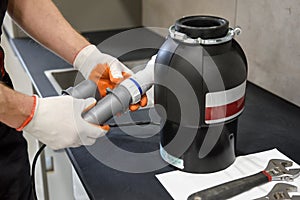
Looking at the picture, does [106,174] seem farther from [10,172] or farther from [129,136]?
[10,172]

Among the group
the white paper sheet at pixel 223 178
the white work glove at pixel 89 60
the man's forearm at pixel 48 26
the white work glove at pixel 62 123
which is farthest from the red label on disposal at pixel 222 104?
the man's forearm at pixel 48 26

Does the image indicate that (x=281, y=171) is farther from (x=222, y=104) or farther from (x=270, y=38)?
(x=270, y=38)

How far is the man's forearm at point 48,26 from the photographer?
3.97 feet

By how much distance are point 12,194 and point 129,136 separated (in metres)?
0.33

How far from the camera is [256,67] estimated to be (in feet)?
4.53

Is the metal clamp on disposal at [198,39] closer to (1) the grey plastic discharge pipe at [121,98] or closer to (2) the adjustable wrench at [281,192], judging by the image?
(1) the grey plastic discharge pipe at [121,98]

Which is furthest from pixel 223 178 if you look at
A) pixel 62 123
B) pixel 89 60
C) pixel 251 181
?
pixel 89 60

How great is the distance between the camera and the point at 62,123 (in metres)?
0.93

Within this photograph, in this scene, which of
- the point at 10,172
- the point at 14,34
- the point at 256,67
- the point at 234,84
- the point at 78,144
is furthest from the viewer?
the point at 14,34

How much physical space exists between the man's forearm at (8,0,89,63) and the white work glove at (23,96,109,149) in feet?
1.00

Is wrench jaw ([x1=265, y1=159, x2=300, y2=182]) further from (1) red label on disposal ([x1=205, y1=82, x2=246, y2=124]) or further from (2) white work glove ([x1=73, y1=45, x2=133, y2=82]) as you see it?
(2) white work glove ([x1=73, y1=45, x2=133, y2=82])

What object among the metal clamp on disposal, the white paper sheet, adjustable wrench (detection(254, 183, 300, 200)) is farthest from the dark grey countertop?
the metal clamp on disposal

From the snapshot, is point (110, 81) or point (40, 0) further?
point (40, 0)

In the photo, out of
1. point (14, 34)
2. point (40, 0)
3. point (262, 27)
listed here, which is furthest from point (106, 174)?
point (14, 34)
